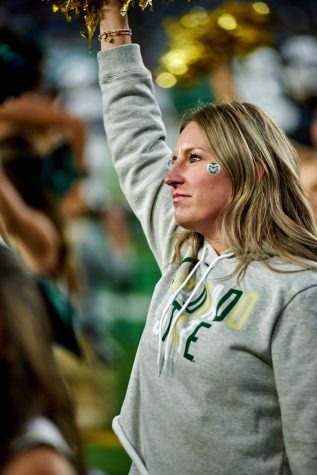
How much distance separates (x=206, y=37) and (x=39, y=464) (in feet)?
4.81

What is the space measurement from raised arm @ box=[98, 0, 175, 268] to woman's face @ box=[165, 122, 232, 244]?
11cm

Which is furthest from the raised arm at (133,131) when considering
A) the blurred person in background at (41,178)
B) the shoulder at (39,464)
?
the blurred person in background at (41,178)

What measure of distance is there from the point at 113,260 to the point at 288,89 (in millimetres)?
752

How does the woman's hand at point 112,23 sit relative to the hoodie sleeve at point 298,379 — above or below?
above

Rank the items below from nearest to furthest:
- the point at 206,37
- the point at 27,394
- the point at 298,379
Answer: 1. the point at 298,379
2. the point at 27,394
3. the point at 206,37

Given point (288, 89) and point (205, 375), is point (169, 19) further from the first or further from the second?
point (205, 375)

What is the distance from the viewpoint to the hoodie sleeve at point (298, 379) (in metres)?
0.94

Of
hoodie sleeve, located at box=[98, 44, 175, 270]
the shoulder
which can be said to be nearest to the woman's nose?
hoodie sleeve, located at box=[98, 44, 175, 270]

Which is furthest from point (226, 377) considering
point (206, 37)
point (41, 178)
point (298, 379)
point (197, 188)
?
point (206, 37)

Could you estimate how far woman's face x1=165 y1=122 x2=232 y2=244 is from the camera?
1.10m

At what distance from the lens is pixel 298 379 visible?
37.2 inches

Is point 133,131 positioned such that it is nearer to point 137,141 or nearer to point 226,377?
point 137,141

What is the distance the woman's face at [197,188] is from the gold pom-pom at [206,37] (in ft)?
3.21

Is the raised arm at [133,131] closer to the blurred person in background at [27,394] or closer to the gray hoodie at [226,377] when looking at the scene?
the gray hoodie at [226,377]
